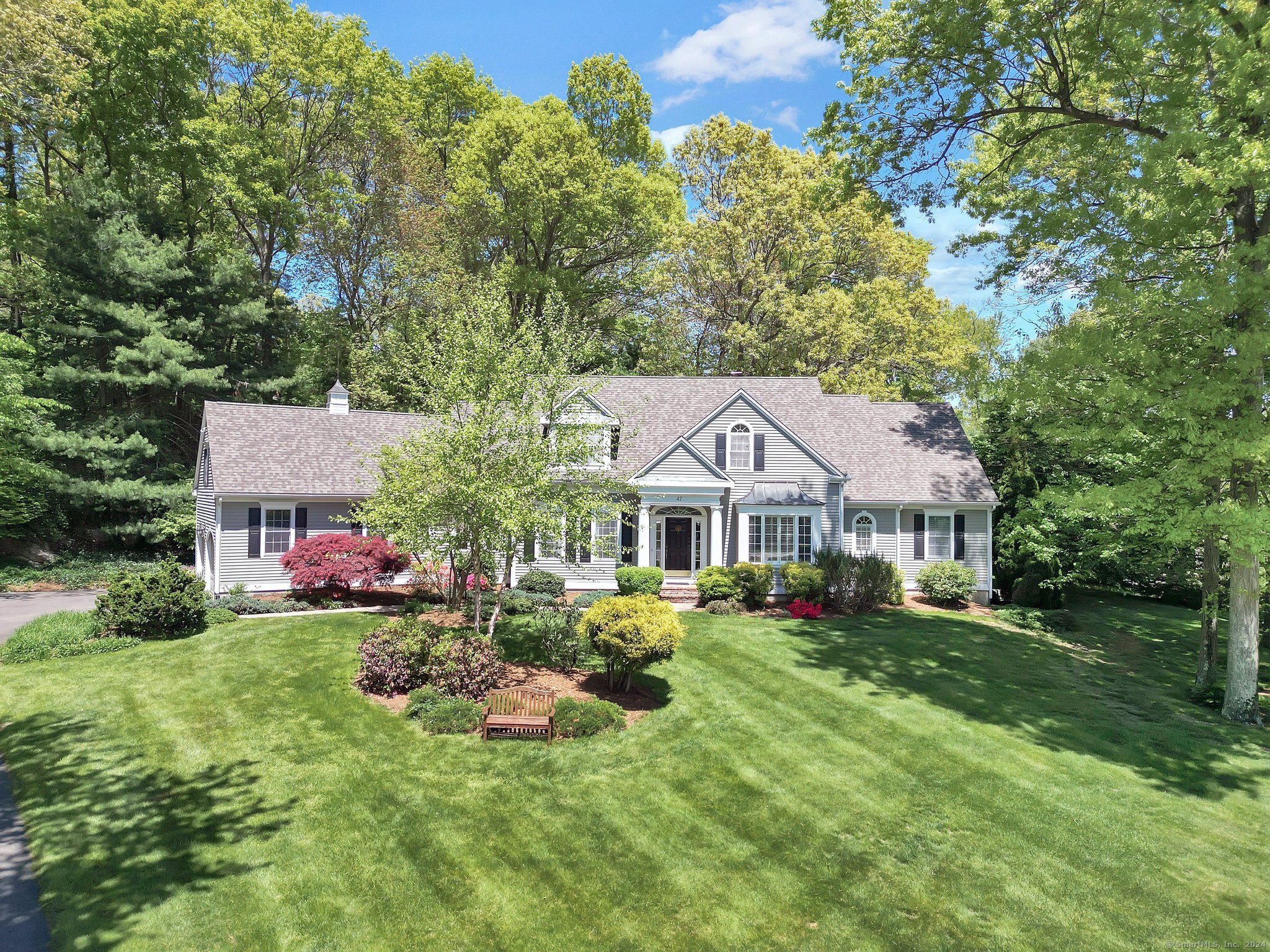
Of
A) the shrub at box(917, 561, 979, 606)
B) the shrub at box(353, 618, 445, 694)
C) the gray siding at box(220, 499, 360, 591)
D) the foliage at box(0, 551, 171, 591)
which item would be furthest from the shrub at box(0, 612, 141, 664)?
the shrub at box(917, 561, 979, 606)

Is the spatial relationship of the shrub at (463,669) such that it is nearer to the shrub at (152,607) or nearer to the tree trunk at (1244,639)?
the shrub at (152,607)

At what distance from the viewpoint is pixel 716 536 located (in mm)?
24828

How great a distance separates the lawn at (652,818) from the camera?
23.3 ft

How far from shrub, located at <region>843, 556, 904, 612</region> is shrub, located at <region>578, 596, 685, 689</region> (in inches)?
437

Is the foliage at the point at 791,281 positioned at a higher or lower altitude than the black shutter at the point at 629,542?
higher

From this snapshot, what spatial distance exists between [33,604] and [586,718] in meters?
22.6

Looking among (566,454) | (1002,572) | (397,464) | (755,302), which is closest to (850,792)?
(566,454)

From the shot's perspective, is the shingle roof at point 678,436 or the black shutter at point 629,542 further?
the black shutter at point 629,542

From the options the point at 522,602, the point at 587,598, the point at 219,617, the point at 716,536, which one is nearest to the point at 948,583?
the point at 716,536

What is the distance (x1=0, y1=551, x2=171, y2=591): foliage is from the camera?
26.5 m

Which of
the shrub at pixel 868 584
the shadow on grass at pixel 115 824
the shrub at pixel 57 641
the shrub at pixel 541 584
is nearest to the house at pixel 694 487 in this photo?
the shrub at pixel 541 584

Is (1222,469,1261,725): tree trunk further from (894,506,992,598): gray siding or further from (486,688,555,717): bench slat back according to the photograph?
(486,688,555,717): bench slat back

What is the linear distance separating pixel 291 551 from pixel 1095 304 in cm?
2294

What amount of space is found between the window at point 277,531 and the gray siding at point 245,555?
0.19 meters
